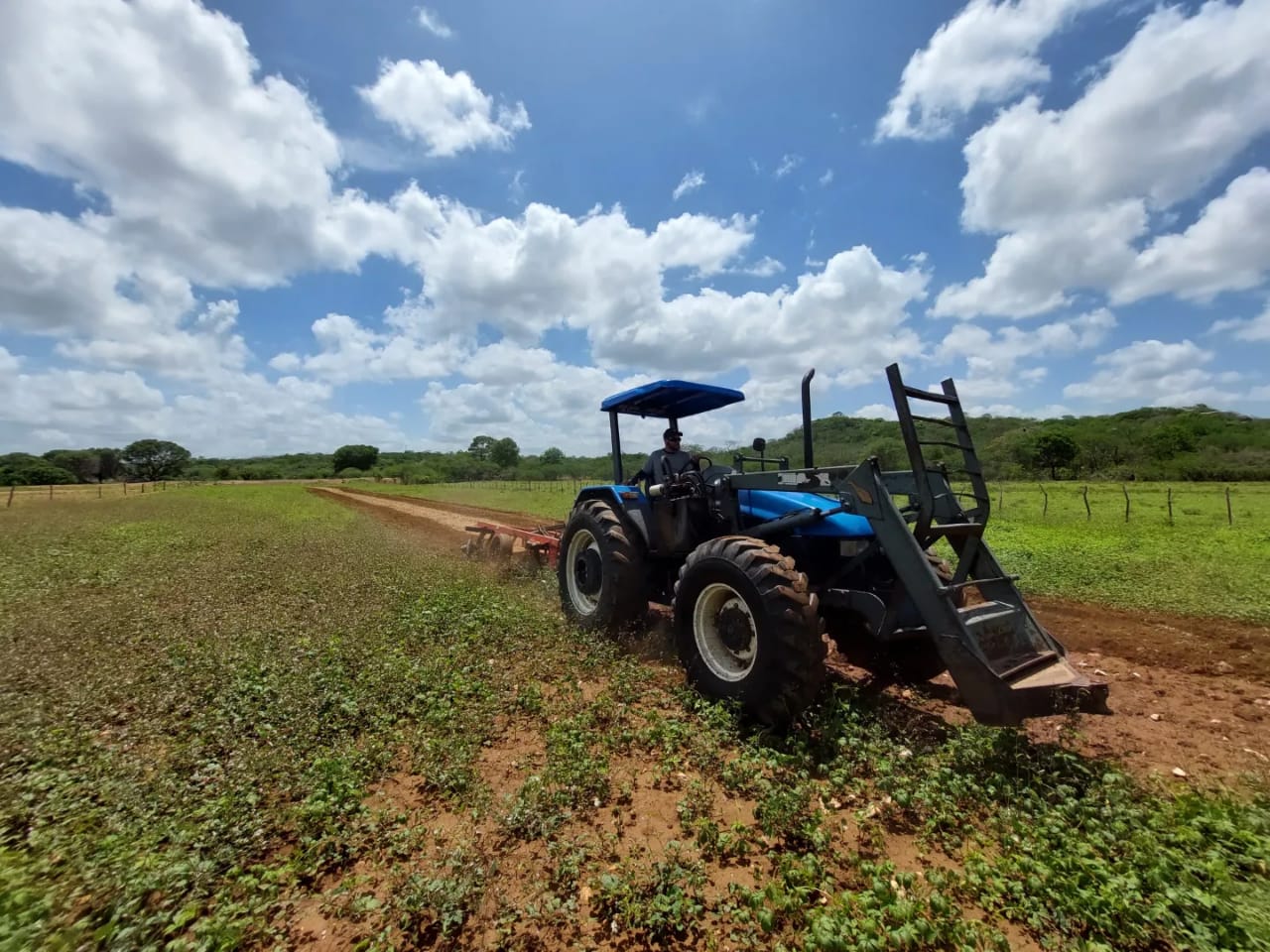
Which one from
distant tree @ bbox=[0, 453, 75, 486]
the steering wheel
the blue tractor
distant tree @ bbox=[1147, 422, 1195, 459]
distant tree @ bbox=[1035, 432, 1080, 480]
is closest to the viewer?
the blue tractor

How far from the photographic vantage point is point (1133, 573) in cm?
886

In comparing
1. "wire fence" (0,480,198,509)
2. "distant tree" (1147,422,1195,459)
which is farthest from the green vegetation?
"wire fence" (0,480,198,509)

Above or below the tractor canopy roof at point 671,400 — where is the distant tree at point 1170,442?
above

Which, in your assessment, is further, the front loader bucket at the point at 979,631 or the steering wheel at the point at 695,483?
the steering wheel at the point at 695,483

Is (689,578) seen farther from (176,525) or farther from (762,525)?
(176,525)

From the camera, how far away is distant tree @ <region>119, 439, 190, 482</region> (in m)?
103

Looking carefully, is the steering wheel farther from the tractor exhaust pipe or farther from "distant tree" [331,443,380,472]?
"distant tree" [331,443,380,472]

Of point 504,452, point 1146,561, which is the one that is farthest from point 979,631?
point 504,452

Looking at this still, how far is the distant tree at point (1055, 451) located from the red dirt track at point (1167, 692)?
229 ft

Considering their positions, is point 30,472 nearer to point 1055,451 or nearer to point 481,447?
point 481,447

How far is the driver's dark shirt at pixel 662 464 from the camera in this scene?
234 inches

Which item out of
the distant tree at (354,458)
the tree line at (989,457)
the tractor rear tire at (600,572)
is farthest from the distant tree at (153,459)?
the tractor rear tire at (600,572)

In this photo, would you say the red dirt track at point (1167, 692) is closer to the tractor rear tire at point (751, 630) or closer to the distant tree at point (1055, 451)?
the tractor rear tire at point (751, 630)

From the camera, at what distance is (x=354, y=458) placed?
112 meters
